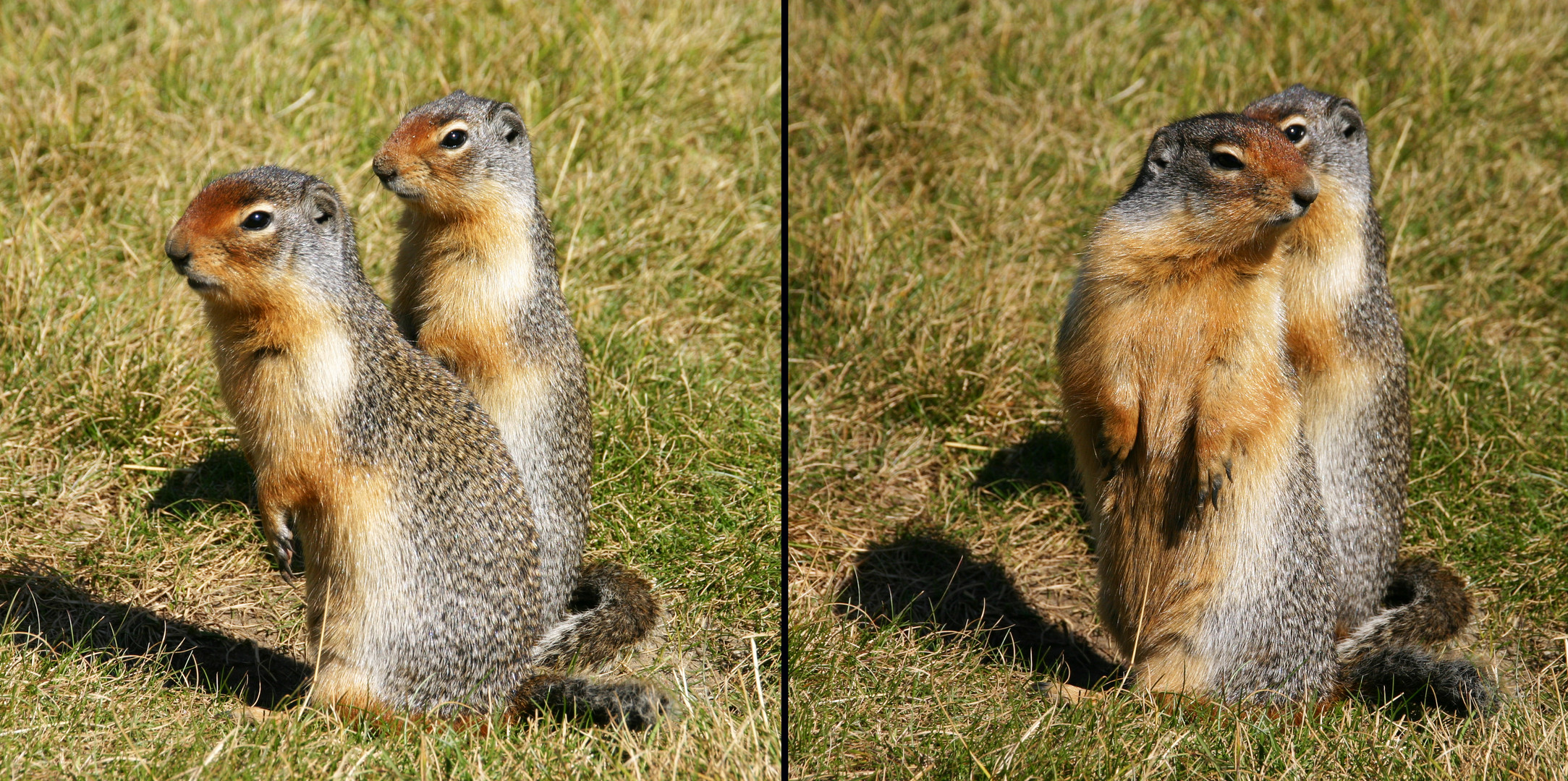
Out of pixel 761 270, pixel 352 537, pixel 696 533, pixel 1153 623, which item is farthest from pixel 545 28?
pixel 1153 623

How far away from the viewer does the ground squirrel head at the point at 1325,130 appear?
208 inches

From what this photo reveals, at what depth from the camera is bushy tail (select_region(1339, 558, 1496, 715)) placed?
4.80 metres

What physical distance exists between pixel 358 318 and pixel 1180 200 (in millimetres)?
2620

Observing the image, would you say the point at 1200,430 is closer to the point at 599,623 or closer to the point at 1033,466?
the point at 1033,466

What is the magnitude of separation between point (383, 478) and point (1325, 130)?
11.6ft

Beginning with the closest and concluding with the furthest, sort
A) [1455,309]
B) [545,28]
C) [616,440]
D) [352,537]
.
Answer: [352,537] → [616,440] → [1455,309] → [545,28]

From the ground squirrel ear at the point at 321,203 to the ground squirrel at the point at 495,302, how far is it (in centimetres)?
49

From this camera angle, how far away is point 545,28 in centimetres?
861

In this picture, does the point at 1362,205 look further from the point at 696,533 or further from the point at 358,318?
the point at 358,318

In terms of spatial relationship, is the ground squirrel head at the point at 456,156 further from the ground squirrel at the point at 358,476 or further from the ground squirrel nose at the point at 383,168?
the ground squirrel at the point at 358,476

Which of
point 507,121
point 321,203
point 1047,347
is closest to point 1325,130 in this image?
point 1047,347

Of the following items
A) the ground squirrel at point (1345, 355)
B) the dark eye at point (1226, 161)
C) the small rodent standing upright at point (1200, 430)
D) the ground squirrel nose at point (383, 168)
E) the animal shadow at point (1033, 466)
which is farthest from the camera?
the animal shadow at point (1033, 466)

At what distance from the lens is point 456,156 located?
17.1 feet

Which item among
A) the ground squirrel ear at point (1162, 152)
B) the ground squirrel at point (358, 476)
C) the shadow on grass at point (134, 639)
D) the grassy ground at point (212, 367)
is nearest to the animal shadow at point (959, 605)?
the grassy ground at point (212, 367)
